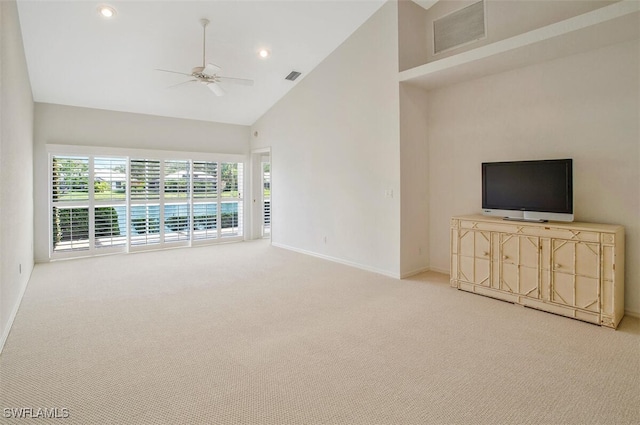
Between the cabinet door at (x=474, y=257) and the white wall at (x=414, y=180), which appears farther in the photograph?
the white wall at (x=414, y=180)

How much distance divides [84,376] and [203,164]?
5.66 m

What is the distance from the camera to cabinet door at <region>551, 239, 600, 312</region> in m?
3.06

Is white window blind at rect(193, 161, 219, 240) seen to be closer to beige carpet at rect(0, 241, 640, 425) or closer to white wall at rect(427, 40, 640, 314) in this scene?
beige carpet at rect(0, 241, 640, 425)

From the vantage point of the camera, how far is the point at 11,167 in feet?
11.0

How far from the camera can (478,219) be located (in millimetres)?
3971

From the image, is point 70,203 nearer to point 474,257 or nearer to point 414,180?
point 414,180

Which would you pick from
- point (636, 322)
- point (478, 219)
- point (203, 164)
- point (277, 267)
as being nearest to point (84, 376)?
point (277, 267)

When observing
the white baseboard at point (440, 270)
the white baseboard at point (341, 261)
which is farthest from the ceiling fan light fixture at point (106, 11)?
the white baseboard at point (440, 270)

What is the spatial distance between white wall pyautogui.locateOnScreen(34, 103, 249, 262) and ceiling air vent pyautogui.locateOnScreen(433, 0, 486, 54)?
4.83 m

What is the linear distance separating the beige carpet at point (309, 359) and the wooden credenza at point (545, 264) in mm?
154

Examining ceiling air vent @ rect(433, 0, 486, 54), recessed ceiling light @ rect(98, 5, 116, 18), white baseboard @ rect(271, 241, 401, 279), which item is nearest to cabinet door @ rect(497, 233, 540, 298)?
white baseboard @ rect(271, 241, 401, 279)

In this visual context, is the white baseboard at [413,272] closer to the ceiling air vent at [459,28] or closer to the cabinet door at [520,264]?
the cabinet door at [520,264]

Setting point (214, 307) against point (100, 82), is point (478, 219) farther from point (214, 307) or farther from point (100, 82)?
point (100, 82)

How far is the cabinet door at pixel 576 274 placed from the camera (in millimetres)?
3061
